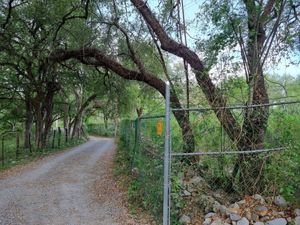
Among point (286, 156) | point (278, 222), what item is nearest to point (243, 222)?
point (278, 222)

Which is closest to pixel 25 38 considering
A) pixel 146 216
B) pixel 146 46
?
pixel 146 46

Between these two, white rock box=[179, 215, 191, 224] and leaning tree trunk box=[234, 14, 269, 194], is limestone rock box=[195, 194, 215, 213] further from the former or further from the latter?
leaning tree trunk box=[234, 14, 269, 194]

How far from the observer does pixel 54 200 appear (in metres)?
7.39

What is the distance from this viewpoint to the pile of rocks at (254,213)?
4922 mm

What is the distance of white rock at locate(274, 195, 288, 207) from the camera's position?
513cm

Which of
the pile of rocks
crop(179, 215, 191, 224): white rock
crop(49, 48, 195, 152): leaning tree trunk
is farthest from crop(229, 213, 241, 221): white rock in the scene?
crop(49, 48, 195, 152): leaning tree trunk

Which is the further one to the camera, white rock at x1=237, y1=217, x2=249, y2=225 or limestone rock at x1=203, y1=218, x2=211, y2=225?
limestone rock at x1=203, y1=218, x2=211, y2=225

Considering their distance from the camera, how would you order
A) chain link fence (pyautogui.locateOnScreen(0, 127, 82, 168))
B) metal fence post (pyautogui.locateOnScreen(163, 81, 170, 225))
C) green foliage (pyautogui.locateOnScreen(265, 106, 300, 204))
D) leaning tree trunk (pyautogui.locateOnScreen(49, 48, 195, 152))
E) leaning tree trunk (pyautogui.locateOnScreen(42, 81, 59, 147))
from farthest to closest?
leaning tree trunk (pyautogui.locateOnScreen(42, 81, 59, 147)), chain link fence (pyautogui.locateOnScreen(0, 127, 82, 168)), leaning tree trunk (pyautogui.locateOnScreen(49, 48, 195, 152)), green foliage (pyautogui.locateOnScreen(265, 106, 300, 204)), metal fence post (pyautogui.locateOnScreen(163, 81, 170, 225))

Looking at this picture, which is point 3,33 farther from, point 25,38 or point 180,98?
point 180,98

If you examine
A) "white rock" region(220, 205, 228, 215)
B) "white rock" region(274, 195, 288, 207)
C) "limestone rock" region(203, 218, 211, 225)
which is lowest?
"limestone rock" region(203, 218, 211, 225)

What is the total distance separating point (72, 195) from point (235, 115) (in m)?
4.31

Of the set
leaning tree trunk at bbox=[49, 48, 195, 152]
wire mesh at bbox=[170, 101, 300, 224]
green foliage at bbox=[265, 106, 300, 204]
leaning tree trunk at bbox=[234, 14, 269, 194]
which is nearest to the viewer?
green foliage at bbox=[265, 106, 300, 204]

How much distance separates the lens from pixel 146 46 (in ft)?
40.3

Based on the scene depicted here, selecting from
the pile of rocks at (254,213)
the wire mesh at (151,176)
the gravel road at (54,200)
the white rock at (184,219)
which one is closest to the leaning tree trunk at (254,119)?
the pile of rocks at (254,213)
